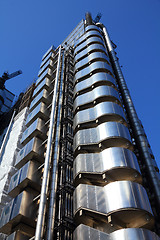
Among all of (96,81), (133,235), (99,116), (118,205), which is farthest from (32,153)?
(133,235)

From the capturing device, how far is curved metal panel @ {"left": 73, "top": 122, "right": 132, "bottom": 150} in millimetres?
22578

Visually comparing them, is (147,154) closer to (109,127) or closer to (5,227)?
(109,127)

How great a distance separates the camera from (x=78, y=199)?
18.8 meters

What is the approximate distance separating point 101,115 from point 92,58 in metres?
14.0

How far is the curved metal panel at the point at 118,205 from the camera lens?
16.5 meters

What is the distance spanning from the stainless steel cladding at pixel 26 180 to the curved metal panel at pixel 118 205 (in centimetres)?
552

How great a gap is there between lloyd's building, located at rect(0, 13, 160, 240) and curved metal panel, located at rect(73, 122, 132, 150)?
9 cm

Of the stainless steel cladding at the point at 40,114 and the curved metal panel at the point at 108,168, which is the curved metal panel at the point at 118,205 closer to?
the curved metal panel at the point at 108,168

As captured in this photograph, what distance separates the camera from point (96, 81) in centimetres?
3075

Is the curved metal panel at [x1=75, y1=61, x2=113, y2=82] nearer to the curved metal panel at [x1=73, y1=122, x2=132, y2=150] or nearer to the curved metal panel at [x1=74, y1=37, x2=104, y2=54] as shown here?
the curved metal panel at [x1=74, y1=37, x2=104, y2=54]

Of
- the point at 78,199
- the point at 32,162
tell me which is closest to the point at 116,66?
the point at 32,162

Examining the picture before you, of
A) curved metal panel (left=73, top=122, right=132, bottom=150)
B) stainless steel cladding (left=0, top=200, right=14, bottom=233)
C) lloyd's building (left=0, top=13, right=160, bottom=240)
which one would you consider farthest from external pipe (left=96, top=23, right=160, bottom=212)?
stainless steel cladding (left=0, top=200, right=14, bottom=233)

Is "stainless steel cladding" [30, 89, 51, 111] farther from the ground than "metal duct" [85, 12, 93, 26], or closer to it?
closer to it

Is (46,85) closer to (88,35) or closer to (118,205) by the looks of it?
(88,35)
